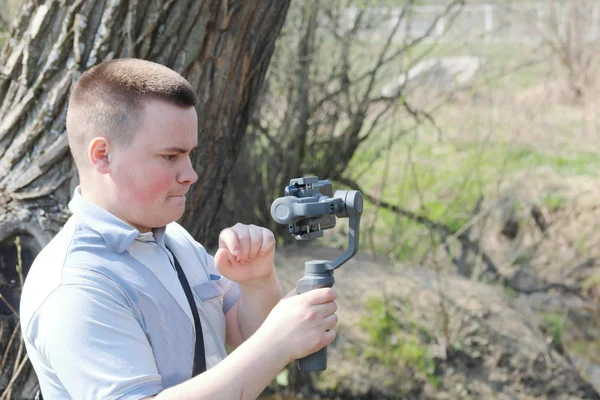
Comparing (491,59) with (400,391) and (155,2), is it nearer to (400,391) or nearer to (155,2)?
(400,391)

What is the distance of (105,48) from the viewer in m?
3.33

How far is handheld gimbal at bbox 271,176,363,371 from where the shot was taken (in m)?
1.99

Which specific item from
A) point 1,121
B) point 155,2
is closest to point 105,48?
point 155,2

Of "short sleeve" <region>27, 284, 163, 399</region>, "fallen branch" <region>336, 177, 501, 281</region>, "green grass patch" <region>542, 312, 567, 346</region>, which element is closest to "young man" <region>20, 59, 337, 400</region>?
"short sleeve" <region>27, 284, 163, 399</region>

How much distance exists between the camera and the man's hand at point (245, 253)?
7.09ft

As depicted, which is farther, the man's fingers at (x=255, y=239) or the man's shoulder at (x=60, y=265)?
the man's fingers at (x=255, y=239)

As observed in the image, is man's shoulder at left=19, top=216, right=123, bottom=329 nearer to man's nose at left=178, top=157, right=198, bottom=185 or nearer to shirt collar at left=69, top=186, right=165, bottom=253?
shirt collar at left=69, top=186, right=165, bottom=253

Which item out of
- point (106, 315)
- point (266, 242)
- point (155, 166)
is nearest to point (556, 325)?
point (266, 242)

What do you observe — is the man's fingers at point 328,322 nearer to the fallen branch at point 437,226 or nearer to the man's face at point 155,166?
the man's face at point 155,166

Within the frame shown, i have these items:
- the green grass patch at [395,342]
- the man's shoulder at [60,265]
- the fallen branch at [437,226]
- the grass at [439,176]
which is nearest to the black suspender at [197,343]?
the man's shoulder at [60,265]

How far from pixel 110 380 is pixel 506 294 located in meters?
5.34

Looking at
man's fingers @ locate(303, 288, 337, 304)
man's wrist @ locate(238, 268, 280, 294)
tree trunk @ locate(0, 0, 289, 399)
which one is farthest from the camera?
tree trunk @ locate(0, 0, 289, 399)

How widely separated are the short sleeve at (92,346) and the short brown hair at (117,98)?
1.33 ft

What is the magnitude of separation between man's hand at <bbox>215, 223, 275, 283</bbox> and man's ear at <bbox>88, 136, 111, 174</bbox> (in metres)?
0.34
